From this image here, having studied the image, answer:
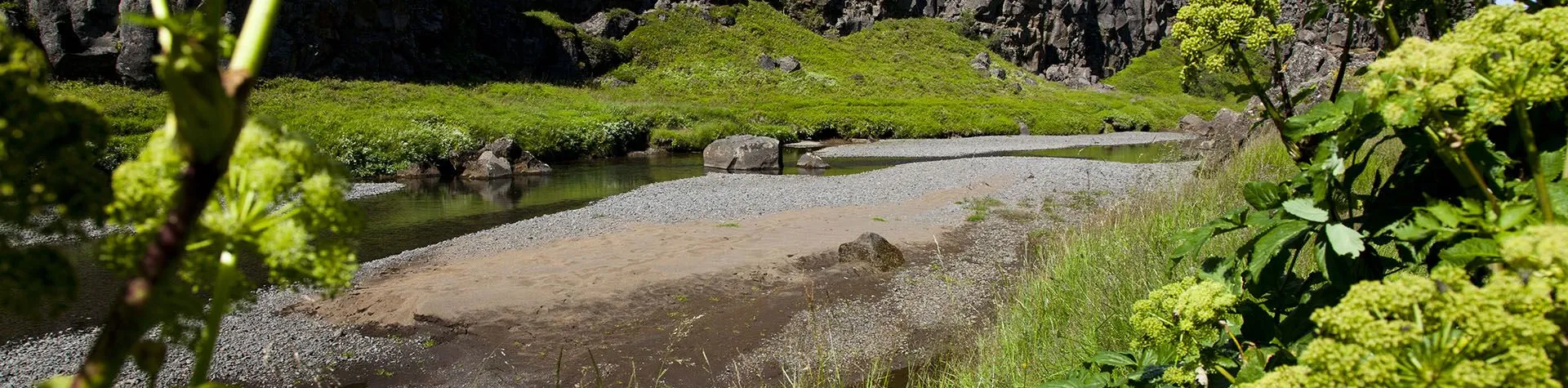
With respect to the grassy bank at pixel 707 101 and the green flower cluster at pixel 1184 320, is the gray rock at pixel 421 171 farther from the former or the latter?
the green flower cluster at pixel 1184 320

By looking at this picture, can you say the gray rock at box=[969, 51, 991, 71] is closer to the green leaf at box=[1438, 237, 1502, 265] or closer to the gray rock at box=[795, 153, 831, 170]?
the gray rock at box=[795, 153, 831, 170]

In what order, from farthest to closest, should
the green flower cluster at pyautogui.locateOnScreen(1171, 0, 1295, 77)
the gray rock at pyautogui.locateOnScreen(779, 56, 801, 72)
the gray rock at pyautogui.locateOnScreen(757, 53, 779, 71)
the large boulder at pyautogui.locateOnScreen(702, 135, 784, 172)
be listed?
the gray rock at pyautogui.locateOnScreen(757, 53, 779, 71) → the gray rock at pyautogui.locateOnScreen(779, 56, 801, 72) → the large boulder at pyautogui.locateOnScreen(702, 135, 784, 172) → the green flower cluster at pyautogui.locateOnScreen(1171, 0, 1295, 77)

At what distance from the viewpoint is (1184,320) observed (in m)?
1.96

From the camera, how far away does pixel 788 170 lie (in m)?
27.2

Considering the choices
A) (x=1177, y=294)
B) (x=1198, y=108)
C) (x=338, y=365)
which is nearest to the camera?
(x=1177, y=294)

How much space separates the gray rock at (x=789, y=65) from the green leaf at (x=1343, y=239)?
6174 centimetres

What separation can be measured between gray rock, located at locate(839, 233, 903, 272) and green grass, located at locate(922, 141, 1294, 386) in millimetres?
2516

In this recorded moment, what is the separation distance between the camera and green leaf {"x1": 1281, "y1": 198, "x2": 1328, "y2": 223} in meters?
1.66

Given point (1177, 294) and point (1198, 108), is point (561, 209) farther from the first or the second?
point (1198, 108)

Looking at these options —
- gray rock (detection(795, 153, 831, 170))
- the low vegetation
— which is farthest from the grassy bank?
the low vegetation

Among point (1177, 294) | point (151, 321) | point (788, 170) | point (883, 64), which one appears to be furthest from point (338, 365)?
point (883, 64)

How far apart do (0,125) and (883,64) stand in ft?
232

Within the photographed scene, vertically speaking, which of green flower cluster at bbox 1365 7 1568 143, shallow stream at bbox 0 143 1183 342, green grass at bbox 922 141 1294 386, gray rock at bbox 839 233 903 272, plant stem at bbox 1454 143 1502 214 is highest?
green flower cluster at bbox 1365 7 1568 143

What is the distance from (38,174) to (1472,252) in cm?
159
